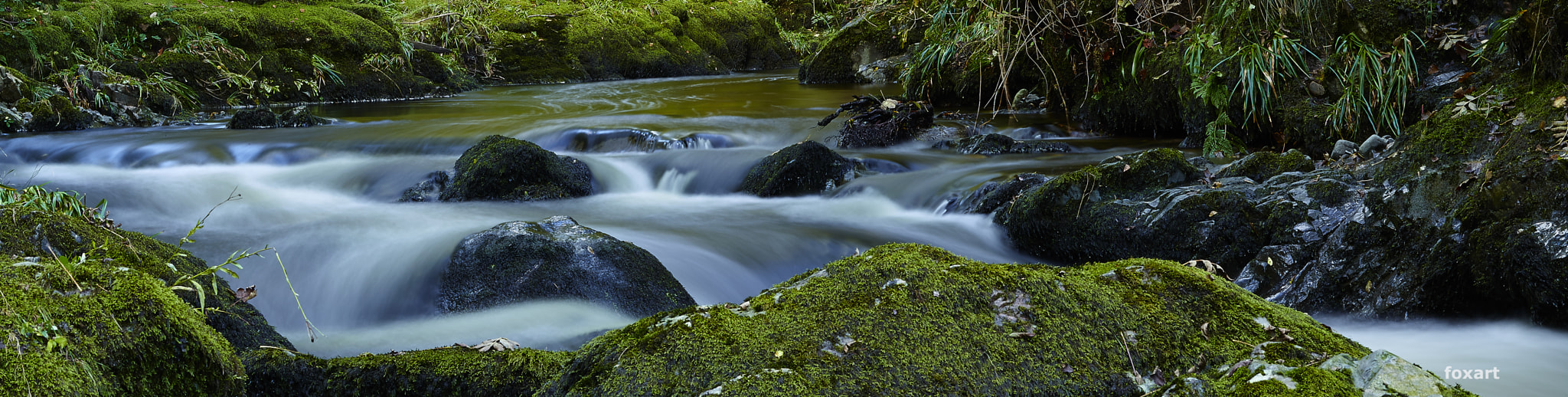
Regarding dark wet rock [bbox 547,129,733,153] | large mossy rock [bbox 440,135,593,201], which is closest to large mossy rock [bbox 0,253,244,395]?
large mossy rock [bbox 440,135,593,201]

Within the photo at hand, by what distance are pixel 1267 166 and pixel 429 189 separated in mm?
5544

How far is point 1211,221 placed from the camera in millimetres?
3883

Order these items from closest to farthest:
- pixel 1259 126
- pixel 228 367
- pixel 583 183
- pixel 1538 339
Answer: pixel 228 367 < pixel 1538 339 < pixel 1259 126 < pixel 583 183

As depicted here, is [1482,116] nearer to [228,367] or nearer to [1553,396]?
[1553,396]

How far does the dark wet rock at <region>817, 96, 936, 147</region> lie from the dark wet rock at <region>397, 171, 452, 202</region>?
11.7 feet

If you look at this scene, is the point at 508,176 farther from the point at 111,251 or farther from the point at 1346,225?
the point at 1346,225

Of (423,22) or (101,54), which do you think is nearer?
(101,54)

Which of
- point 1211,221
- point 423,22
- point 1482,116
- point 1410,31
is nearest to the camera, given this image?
point 1482,116

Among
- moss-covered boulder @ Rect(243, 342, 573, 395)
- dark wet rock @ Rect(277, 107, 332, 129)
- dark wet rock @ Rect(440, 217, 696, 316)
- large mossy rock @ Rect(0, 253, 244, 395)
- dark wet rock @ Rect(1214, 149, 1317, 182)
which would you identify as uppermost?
large mossy rock @ Rect(0, 253, 244, 395)

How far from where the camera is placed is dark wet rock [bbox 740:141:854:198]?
20.0 feet

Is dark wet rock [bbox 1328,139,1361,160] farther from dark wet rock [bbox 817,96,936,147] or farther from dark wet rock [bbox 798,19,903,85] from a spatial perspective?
dark wet rock [bbox 798,19,903,85]

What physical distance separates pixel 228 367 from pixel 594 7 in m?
16.3

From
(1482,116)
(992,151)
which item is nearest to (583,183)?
(992,151)

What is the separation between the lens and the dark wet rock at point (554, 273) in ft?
11.3
